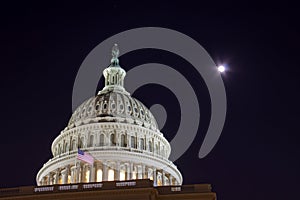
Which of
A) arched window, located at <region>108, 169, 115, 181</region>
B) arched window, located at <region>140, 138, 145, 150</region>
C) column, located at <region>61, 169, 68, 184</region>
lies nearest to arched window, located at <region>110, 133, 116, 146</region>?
arched window, located at <region>140, 138, 145, 150</region>

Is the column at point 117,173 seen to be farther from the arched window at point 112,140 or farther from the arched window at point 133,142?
the arched window at point 133,142

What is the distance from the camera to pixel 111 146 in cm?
8094

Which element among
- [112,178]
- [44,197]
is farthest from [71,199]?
[112,178]

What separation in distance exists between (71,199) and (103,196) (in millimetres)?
3167

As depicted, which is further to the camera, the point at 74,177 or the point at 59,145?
→ the point at 59,145

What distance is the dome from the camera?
279 ft

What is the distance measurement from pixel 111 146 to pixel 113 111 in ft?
25.3

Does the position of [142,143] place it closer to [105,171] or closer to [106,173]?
[105,171]

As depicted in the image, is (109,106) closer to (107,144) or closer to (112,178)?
(107,144)

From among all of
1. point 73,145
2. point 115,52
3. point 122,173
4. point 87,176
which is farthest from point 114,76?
point 87,176

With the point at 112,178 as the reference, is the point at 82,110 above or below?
above

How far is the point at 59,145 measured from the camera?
8675 cm

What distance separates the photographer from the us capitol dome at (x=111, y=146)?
3110 inches

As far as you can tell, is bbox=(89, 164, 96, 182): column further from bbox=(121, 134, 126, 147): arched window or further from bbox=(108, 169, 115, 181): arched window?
bbox=(121, 134, 126, 147): arched window
